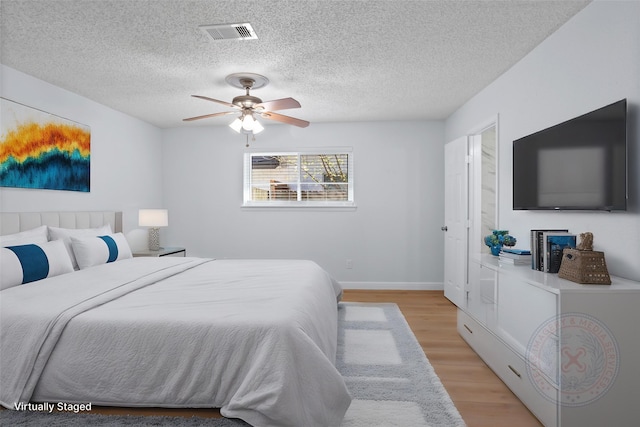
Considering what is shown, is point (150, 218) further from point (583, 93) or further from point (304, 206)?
point (583, 93)

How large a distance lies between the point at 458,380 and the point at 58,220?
12.2 feet

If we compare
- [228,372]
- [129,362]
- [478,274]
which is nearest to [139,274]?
[129,362]

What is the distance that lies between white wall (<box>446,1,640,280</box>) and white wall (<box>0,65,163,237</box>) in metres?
4.25

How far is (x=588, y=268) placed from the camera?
185 centimetres

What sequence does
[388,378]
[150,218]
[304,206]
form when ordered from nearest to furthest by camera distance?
1. [388,378]
2. [150,218]
3. [304,206]

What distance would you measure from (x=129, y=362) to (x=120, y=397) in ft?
0.61

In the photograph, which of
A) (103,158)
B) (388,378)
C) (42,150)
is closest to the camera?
(388,378)

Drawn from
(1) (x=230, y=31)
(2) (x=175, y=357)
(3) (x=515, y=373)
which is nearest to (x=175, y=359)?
(2) (x=175, y=357)

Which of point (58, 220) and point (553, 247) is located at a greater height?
point (58, 220)

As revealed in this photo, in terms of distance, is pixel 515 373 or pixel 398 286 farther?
pixel 398 286

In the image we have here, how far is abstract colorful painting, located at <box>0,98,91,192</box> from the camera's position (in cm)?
305

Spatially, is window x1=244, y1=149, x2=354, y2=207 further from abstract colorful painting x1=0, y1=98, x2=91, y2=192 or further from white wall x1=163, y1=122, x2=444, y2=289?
abstract colorful painting x1=0, y1=98, x2=91, y2=192

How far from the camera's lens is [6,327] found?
1.90 meters

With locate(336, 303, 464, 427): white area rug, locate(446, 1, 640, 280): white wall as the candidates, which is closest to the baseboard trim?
locate(336, 303, 464, 427): white area rug
